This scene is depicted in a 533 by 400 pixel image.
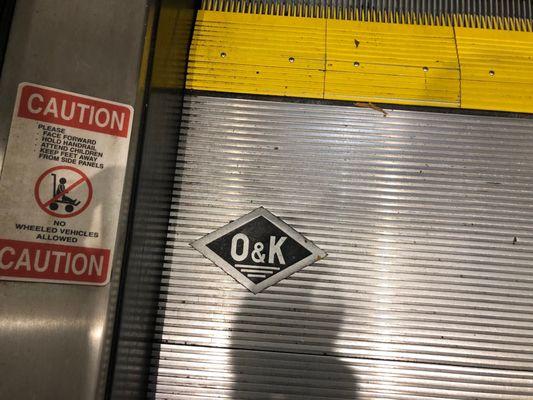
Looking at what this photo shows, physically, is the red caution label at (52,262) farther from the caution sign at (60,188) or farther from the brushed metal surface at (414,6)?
the brushed metal surface at (414,6)

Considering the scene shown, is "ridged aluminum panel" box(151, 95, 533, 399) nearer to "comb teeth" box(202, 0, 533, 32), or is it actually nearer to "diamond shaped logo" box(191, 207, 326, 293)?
"diamond shaped logo" box(191, 207, 326, 293)

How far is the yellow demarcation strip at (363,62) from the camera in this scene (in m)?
1.78

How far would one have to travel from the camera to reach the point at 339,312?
1.59 meters

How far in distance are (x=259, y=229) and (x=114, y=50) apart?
33.3 inches

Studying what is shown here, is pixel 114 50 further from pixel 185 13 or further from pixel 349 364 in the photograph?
pixel 349 364

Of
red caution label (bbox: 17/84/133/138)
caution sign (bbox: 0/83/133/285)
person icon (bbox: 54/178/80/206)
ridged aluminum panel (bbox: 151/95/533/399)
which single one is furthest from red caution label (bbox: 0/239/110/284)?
ridged aluminum panel (bbox: 151/95/533/399)

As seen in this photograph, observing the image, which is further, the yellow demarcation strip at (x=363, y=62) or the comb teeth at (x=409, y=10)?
the comb teeth at (x=409, y=10)

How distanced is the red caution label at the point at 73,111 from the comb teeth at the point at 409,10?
109cm

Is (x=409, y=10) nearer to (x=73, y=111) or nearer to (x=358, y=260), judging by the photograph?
(x=358, y=260)

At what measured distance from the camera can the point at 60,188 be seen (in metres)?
1.06

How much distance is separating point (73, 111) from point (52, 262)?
0.41 m

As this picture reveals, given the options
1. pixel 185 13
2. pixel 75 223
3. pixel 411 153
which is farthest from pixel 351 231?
pixel 185 13

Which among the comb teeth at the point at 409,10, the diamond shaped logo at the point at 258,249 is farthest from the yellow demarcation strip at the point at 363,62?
the diamond shaped logo at the point at 258,249

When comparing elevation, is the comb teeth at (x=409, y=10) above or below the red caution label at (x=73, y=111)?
above
